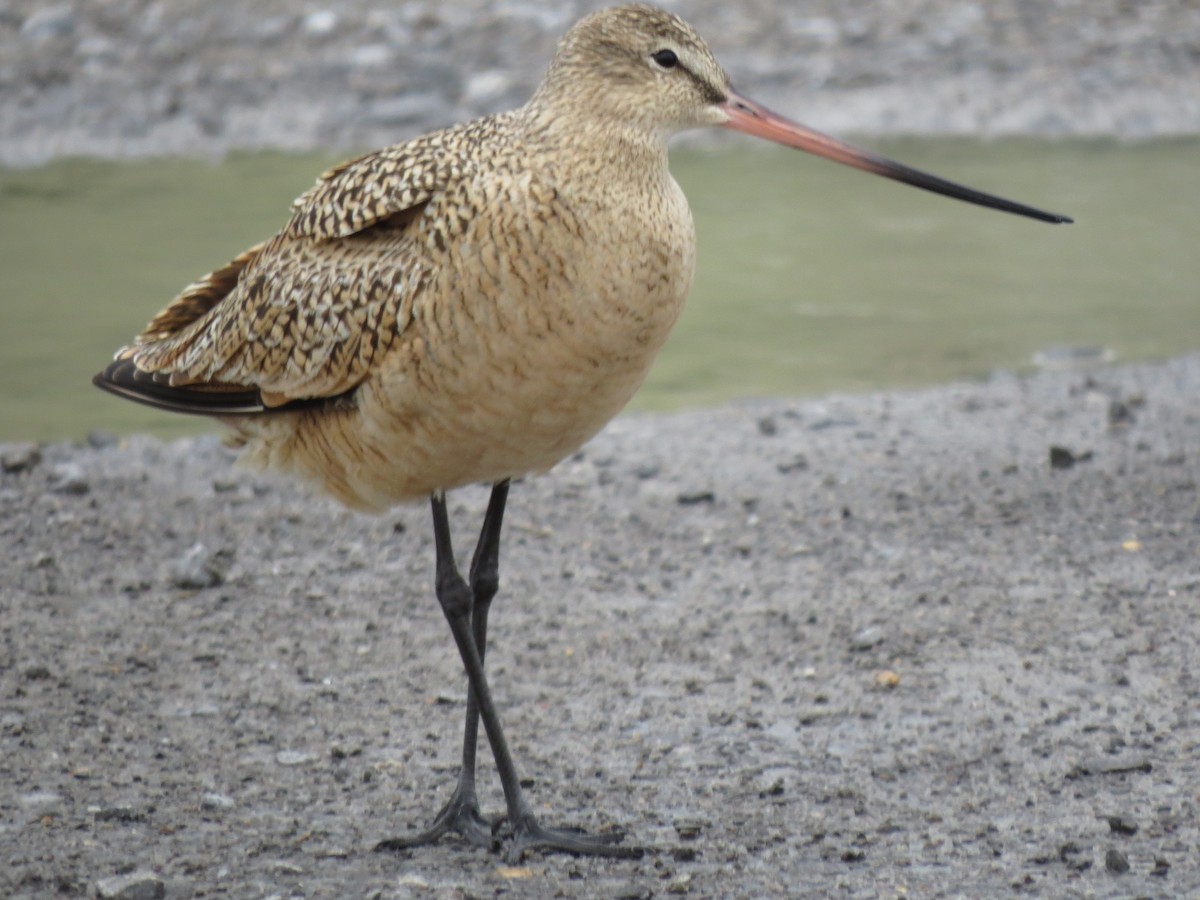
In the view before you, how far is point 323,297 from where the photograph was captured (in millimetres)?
4531

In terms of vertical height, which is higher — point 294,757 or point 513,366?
point 513,366

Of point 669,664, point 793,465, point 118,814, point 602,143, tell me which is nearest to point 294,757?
point 118,814

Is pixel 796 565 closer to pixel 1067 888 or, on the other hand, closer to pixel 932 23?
pixel 1067 888

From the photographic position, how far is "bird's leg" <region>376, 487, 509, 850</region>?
4.58 metres

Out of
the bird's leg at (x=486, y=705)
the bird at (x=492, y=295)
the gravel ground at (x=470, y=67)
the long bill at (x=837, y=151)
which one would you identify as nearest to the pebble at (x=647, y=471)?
the bird at (x=492, y=295)

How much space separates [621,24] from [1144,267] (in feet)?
21.3

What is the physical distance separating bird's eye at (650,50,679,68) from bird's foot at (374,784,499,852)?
1878 mm

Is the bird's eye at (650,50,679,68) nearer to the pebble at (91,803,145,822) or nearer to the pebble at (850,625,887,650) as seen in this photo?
the pebble at (850,625,887,650)

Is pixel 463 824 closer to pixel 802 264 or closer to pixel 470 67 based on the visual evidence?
pixel 802 264

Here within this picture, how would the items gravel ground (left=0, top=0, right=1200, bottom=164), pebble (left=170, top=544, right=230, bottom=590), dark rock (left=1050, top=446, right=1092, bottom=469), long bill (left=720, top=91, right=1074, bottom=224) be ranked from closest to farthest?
long bill (left=720, top=91, right=1074, bottom=224) < pebble (left=170, top=544, right=230, bottom=590) < dark rock (left=1050, top=446, right=1092, bottom=469) < gravel ground (left=0, top=0, right=1200, bottom=164)

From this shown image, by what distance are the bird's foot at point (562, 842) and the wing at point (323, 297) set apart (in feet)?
3.86

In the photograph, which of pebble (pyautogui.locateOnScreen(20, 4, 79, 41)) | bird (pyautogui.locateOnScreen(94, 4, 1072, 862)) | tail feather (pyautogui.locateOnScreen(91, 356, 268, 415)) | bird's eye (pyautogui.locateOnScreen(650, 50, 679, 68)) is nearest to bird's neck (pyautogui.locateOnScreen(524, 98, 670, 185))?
bird (pyautogui.locateOnScreen(94, 4, 1072, 862))

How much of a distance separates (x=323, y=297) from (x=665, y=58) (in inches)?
40.4

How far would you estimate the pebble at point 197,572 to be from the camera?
614 cm
